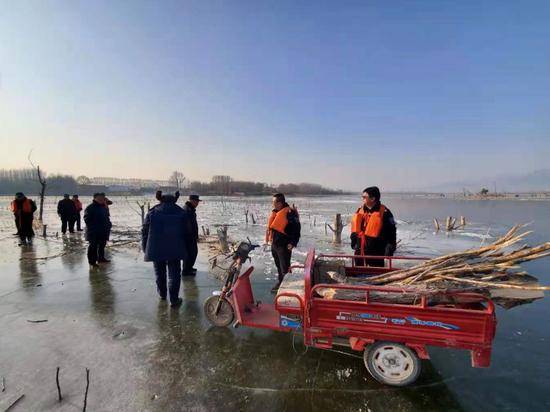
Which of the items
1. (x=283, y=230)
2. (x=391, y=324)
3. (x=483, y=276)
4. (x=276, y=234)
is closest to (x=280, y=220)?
(x=283, y=230)

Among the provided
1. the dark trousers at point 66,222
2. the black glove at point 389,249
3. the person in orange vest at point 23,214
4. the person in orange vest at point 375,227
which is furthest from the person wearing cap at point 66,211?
the black glove at point 389,249

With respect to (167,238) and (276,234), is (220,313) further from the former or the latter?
(276,234)

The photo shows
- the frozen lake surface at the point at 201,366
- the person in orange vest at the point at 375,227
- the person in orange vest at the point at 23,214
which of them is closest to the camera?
the frozen lake surface at the point at 201,366

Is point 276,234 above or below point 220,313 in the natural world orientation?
above

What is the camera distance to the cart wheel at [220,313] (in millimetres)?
4141

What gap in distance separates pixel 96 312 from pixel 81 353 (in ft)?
4.64

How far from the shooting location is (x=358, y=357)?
11.5 feet

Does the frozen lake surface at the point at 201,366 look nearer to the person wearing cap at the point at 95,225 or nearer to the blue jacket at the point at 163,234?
the blue jacket at the point at 163,234

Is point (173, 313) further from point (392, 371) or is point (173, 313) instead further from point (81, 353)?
point (392, 371)

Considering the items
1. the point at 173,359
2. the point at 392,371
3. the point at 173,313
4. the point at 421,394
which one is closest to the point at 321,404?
the point at 392,371

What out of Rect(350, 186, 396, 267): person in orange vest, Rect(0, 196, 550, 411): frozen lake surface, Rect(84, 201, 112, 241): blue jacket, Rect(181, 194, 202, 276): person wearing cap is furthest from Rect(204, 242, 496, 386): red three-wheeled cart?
Rect(84, 201, 112, 241): blue jacket

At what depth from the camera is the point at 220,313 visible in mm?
4188

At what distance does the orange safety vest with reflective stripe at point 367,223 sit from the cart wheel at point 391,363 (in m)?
2.08

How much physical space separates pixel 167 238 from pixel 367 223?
3.53 metres
